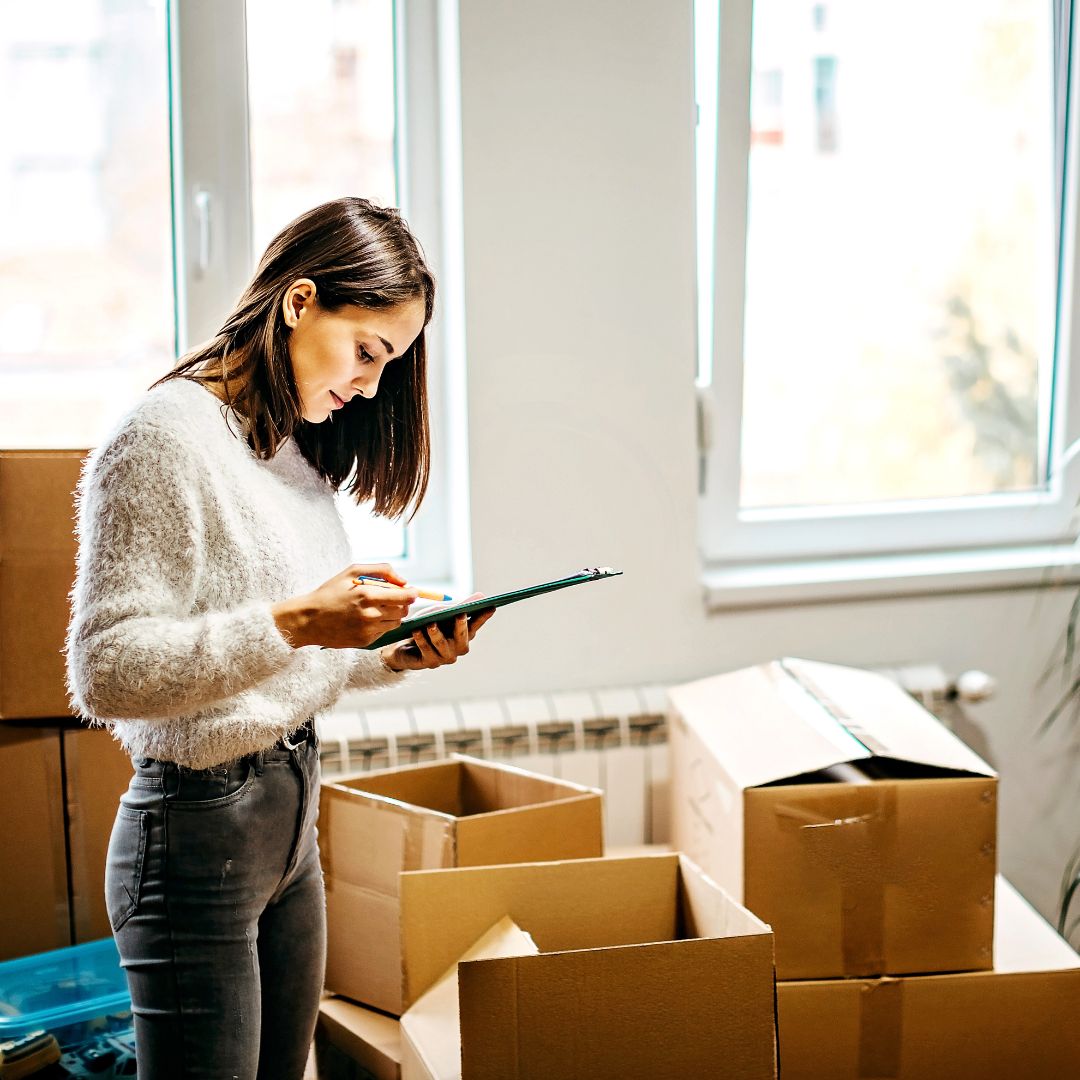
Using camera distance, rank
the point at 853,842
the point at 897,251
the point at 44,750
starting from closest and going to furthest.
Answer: the point at 853,842 < the point at 44,750 < the point at 897,251

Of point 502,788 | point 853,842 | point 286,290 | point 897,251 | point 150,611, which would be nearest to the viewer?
point 150,611

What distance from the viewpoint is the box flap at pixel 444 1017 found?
142cm

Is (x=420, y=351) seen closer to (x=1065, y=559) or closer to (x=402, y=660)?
(x=402, y=660)

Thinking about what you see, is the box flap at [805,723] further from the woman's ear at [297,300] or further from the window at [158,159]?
the window at [158,159]

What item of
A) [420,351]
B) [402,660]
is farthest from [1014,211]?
[402,660]

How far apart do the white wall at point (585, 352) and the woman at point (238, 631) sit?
79 cm

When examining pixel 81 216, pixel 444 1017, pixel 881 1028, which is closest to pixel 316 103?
pixel 81 216

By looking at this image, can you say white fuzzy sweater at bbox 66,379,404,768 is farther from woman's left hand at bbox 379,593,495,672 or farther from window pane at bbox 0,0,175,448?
window pane at bbox 0,0,175,448

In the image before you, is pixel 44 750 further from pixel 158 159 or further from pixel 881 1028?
pixel 881 1028

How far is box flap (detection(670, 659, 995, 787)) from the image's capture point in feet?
5.41

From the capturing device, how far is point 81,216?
2102mm

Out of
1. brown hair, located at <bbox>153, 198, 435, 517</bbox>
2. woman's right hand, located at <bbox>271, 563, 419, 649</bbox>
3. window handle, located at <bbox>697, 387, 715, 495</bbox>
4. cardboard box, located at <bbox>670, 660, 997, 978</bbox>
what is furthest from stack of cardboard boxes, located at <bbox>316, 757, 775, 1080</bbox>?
window handle, located at <bbox>697, 387, 715, 495</bbox>

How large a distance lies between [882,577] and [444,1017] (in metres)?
1.23

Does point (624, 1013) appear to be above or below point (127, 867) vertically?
below
